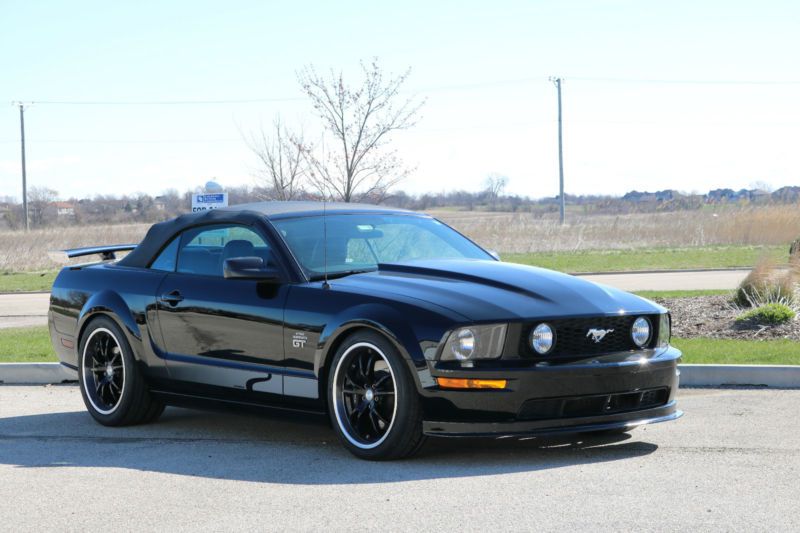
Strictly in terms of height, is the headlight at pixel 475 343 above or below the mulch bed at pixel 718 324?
above

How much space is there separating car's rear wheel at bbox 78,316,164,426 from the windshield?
155 cm

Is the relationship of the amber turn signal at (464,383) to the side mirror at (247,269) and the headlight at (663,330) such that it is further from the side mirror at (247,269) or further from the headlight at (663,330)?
the side mirror at (247,269)

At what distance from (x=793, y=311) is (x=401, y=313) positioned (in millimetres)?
7729

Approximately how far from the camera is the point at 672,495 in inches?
222

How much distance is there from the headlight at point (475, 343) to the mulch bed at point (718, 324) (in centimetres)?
647

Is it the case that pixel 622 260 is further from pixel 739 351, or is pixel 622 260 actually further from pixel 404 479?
pixel 404 479

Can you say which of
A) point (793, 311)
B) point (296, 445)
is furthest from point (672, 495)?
point (793, 311)

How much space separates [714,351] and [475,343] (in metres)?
5.20

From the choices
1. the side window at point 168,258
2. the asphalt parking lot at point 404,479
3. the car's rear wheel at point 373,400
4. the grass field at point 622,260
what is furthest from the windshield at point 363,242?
the grass field at point 622,260

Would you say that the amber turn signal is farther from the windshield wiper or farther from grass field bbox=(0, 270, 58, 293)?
grass field bbox=(0, 270, 58, 293)

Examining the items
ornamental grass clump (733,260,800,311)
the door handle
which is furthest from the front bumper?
ornamental grass clump (733,260,800,311)

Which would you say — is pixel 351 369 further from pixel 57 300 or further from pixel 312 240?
pixel 57 300

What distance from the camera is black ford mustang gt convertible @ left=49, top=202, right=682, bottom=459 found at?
635 centimetres

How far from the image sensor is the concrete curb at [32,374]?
1073 cm
